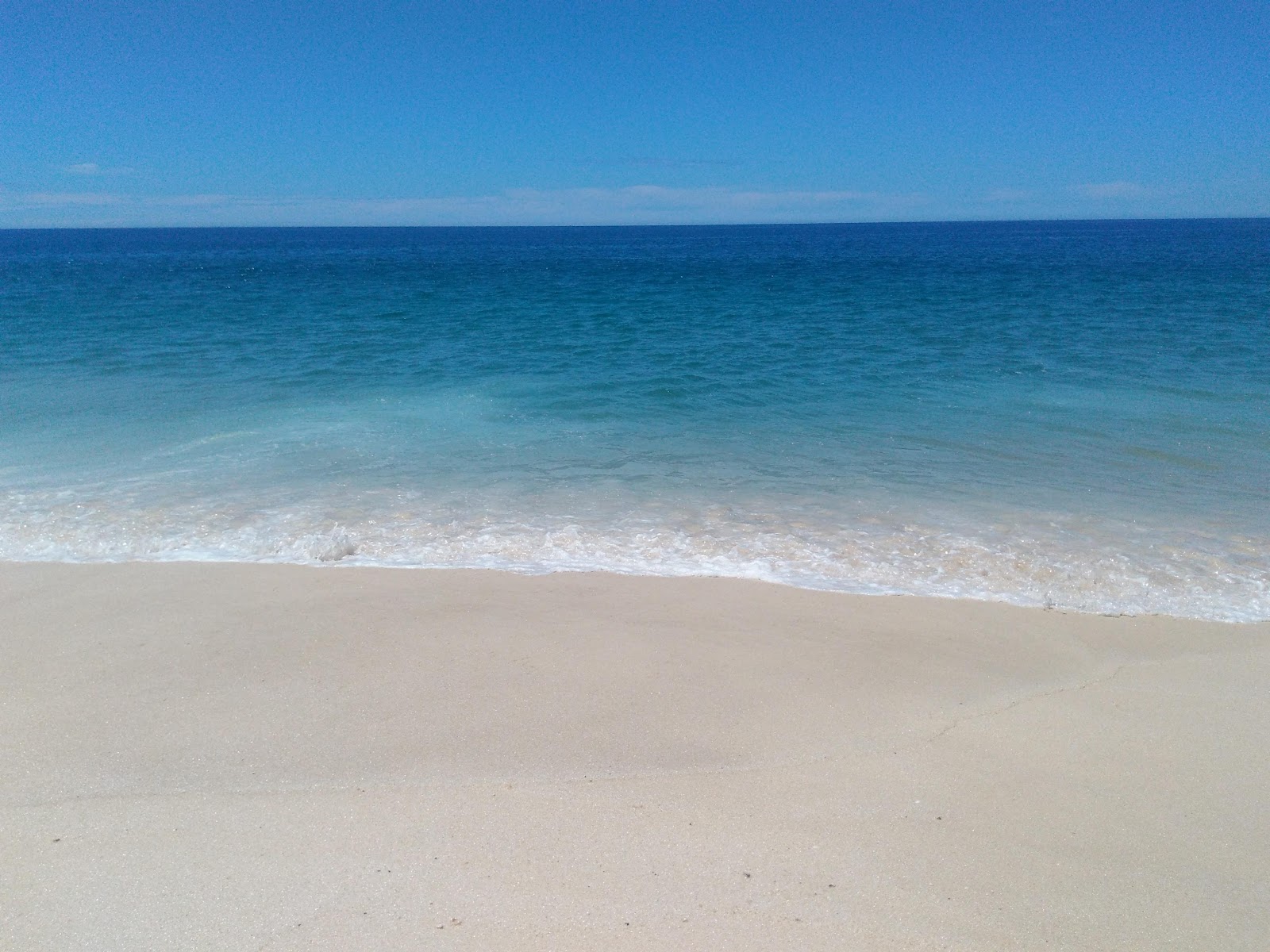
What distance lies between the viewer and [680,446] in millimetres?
10438

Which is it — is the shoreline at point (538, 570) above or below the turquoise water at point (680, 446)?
below

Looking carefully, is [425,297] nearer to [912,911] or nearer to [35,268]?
[912,911]

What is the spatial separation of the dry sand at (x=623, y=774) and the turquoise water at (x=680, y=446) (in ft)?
3.53

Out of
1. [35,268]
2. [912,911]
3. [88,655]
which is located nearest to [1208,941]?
[912,911]

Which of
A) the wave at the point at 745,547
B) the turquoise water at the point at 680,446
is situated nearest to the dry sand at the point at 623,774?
the wave at the point at 745,547

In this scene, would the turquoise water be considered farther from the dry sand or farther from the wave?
the dry sand

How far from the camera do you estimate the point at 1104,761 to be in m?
4.25

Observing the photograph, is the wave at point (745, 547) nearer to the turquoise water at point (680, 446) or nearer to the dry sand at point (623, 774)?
the turquoise water at point (680, 446)

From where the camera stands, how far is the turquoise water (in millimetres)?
7164

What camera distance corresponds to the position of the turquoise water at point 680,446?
7.16m

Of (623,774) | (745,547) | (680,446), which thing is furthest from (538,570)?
(680,446)

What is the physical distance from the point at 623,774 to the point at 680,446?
6581 millimetres

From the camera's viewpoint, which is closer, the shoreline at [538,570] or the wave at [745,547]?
the shoreline at [538,570]

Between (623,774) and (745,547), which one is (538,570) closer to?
(745,547)
